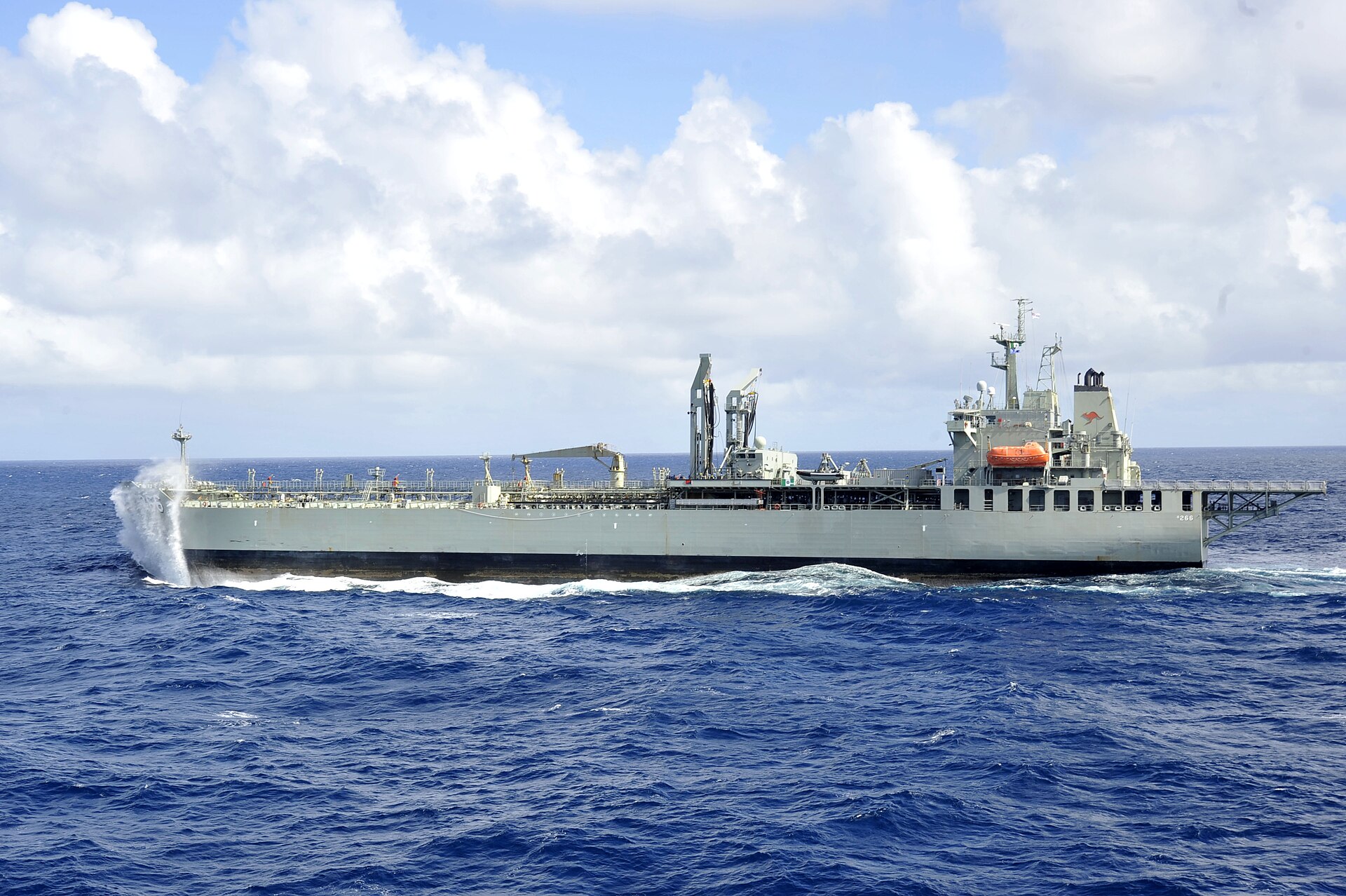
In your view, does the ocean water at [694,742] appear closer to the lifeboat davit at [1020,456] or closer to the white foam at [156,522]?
the lifeboat davit at [1020,456]

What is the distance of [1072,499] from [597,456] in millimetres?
24827

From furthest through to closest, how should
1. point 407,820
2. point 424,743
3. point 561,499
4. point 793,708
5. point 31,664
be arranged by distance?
point 561,499 → point 31,664 → point 793,708 → point 424,743 → point 407,820

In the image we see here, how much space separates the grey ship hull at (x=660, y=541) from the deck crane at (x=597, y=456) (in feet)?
15.8

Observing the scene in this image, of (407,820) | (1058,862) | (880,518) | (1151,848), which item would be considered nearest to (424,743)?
(407,820)

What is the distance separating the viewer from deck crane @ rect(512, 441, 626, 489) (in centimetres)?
5466

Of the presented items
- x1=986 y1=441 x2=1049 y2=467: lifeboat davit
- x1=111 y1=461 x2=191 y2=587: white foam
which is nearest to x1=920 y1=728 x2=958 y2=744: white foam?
x1=986 y1=441 x2=1049 y2=467: lifeboat davit

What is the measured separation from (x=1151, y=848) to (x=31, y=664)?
35.1 m

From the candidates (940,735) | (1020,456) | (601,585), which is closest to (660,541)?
(601,585)

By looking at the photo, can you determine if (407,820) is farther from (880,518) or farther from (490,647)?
(880,518)

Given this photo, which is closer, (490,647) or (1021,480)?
(490,647)

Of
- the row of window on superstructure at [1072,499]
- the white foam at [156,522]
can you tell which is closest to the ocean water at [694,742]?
the row of window on superstructure at [1072,499]

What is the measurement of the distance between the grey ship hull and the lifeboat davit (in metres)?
2.25

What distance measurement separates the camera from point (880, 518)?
157 ft

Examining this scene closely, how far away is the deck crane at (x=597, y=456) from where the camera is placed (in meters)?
54.7
